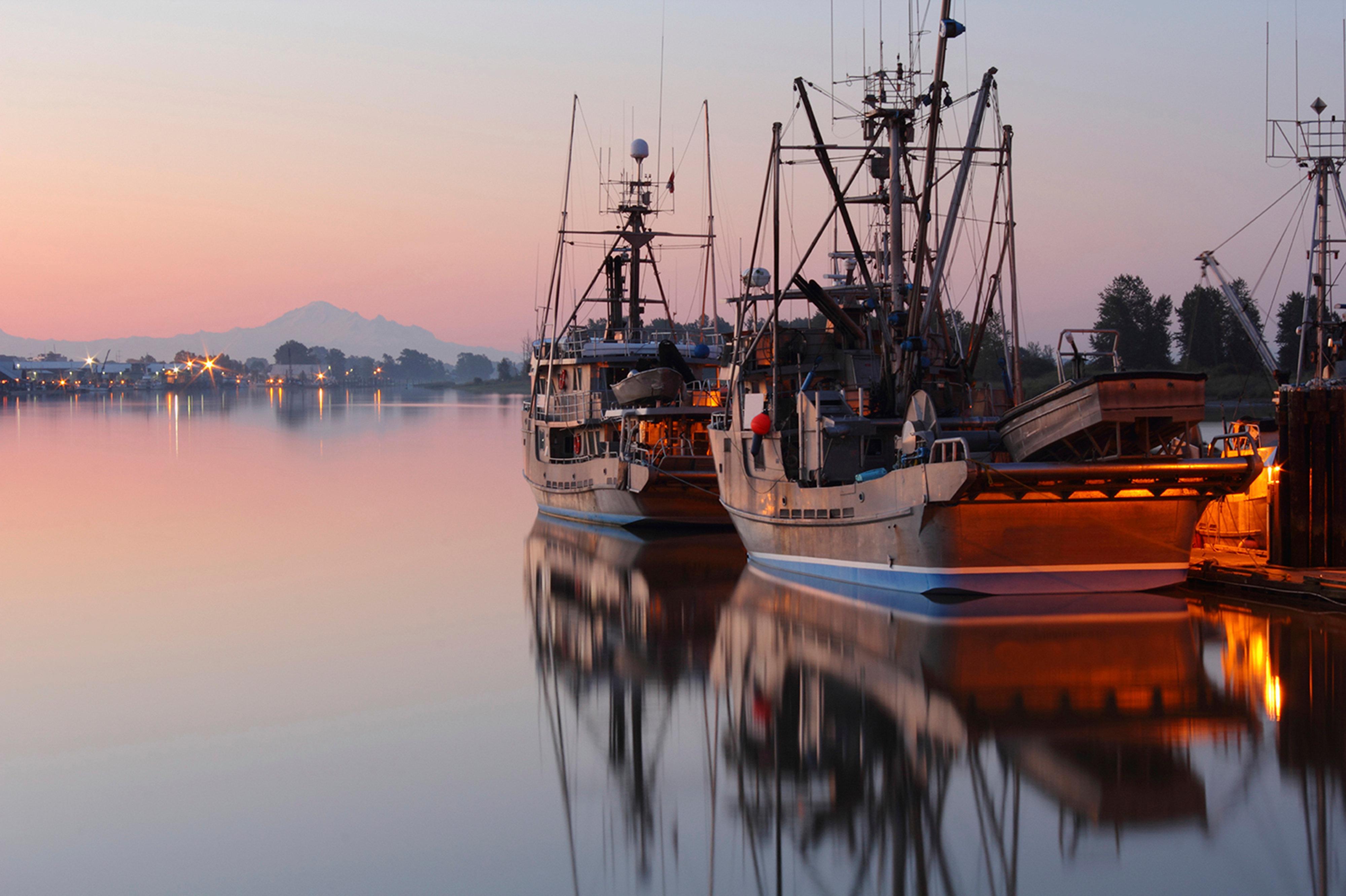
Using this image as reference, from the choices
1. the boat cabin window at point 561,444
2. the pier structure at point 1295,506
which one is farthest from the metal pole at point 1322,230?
the boat cabin window at point 561,444

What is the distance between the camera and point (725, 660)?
21484 mm

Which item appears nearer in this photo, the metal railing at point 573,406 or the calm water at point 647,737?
the calm water at point 647,737

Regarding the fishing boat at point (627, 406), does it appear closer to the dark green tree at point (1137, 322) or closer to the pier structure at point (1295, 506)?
the pier structure at point (1295, 506)

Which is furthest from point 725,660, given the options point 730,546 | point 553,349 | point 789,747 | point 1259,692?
point 553,349

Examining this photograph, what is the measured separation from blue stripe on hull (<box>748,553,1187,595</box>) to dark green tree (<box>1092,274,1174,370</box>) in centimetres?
10669

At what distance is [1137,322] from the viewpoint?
5118 inches

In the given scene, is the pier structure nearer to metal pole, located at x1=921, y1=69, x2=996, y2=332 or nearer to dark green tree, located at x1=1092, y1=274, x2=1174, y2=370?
metal pole, located at x1=921, y1=69, x2=996, y2=332

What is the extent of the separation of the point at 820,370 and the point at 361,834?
19339 mm

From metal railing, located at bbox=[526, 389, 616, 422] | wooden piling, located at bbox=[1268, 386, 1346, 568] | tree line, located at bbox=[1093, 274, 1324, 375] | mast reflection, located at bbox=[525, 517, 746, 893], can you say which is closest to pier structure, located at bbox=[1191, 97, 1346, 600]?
wooden piling, located at bbox=[1268, 386, 1346, 568]

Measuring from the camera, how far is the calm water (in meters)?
12.6

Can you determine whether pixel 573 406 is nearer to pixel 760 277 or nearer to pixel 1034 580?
pixel 760 277

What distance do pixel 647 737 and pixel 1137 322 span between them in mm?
124251

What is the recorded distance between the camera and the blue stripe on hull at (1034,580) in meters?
23.0

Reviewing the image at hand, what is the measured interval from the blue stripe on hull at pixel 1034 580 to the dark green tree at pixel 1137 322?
106694 mm
